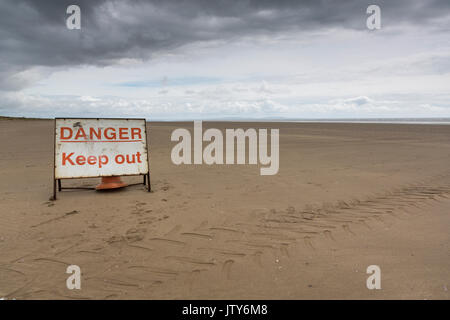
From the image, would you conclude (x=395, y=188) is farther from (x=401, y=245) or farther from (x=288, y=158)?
(x=288, y=158)

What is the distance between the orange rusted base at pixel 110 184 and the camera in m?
6.56

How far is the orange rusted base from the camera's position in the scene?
6559mm

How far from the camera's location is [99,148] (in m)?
6.44

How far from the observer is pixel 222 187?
7.05 meters

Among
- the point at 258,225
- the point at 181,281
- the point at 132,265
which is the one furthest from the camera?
the point at 258,225

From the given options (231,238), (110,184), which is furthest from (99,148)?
(231,238)

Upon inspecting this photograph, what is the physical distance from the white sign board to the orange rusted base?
0.94 ft

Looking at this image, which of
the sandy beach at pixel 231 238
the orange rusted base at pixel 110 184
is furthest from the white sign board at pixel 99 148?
the sandy beach at pixel 231 238

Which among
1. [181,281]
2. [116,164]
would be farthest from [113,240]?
[116,164]

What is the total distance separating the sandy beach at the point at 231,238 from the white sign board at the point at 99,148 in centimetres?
52

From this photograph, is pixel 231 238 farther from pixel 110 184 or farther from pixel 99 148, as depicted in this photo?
pixel 99 148

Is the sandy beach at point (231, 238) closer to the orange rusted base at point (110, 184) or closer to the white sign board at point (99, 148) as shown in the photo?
the orange rusted base at point (110, 184)

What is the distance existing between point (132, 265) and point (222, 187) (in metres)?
3.65
